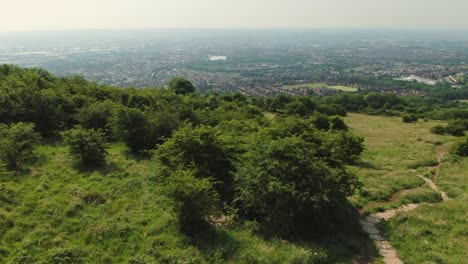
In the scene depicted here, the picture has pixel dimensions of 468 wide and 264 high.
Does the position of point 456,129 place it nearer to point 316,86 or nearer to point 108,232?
point 108,232

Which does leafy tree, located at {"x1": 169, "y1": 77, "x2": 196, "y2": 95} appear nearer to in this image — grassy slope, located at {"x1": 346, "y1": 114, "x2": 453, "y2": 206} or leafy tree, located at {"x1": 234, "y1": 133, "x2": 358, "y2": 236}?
grassy slope, located at {"x1": 346, "y1": 114, "x2": 453, "y2": 206}

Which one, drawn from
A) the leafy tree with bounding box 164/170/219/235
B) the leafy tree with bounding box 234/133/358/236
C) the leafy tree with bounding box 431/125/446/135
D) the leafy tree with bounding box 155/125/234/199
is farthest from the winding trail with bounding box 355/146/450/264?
the leafy tree with bounding box 431/125/446/135

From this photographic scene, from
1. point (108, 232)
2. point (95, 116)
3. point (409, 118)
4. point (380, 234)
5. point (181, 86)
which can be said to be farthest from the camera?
point (181, 86)

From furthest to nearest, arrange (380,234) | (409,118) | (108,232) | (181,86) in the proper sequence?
1. (181,86)
2. (409,118)
3. (380,234)
4. (108,232)

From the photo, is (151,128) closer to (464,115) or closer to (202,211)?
(202,211)

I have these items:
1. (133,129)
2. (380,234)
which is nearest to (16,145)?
(133,129)
